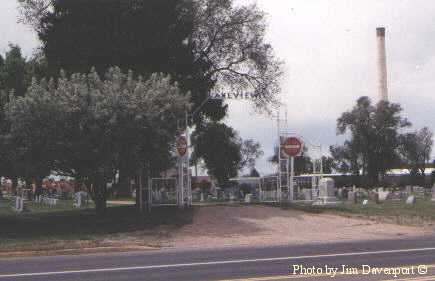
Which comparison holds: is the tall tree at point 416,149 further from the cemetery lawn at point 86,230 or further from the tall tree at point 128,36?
the cemetery lawn at point 86,230

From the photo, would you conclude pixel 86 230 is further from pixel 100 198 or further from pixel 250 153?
pixel 250 153

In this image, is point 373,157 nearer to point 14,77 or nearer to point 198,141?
point 198,141

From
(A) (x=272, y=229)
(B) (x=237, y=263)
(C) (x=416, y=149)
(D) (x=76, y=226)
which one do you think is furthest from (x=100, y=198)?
(C) (x=416, y=149)

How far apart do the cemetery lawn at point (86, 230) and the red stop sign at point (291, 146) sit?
5846 mm

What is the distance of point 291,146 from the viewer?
106 ft

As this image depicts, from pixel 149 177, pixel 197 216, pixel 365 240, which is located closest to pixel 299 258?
pixel 365 240

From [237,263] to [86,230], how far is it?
36.3ft

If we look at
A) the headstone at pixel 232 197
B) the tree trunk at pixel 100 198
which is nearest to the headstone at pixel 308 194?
the headstone at pixel 232 197

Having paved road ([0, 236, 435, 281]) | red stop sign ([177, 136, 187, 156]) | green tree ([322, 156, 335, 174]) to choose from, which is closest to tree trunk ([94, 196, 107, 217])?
red stop sign ([177, 136, 187, 156])

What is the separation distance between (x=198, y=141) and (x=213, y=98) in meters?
33.2

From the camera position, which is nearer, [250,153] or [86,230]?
[86,230]

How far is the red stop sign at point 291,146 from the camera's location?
32.3 metres

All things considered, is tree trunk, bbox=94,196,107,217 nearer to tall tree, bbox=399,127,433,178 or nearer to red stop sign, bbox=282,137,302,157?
red stop sign, bbox=282,137,302,157

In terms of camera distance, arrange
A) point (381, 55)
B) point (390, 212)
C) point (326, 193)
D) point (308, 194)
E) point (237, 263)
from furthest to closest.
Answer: point (381, 55)
point (308, 194)
point (326, 193)
point (390, 212)
point (237, 263)
